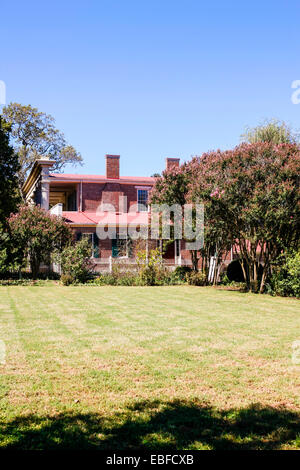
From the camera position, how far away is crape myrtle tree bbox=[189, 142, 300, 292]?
16.7m

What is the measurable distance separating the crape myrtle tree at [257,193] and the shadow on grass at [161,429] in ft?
41.5

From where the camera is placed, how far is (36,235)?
24438 millimetres

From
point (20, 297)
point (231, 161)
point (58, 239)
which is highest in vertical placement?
point (231, 161)

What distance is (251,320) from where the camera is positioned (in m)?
11.0

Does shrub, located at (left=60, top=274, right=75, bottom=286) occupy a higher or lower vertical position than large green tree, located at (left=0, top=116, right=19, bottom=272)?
lower

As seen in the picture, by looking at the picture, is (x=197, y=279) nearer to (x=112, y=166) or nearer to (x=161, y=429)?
(x=112, y=166)

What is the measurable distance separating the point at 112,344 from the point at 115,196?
27.5 metres

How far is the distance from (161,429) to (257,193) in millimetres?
13534

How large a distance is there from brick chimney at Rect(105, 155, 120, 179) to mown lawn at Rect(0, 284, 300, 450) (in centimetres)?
2510

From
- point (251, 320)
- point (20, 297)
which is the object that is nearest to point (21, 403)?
point (251, 320)

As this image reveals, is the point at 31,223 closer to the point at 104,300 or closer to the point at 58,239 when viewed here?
the point at 58,239

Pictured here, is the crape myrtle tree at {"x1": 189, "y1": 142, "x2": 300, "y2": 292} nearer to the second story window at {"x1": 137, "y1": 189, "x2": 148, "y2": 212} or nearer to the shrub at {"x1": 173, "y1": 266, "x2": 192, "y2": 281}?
the shrub at {"x1": 173, "y1": 266, "x2": 192, "y2": 281}

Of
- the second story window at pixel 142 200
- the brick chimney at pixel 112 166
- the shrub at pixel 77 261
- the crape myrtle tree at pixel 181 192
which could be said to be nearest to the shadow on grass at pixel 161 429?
the crape myrtle tree at pixel 181 192

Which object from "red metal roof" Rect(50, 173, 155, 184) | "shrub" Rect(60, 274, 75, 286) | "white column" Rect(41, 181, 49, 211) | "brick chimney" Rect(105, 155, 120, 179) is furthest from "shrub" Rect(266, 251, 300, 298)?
"brick chimney" Rect(105, 155, 120, 179)
